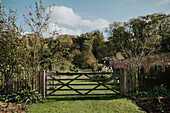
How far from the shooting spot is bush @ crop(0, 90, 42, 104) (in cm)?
583

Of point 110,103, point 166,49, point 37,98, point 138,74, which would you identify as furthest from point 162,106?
point 166,49

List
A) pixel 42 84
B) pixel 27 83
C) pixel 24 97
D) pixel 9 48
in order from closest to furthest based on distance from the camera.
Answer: pixel 24 97 → pixel 9 48 → pixel 42 84 → pixel 27 83

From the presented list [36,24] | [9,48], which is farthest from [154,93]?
[9,48]

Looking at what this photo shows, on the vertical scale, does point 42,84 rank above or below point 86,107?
above

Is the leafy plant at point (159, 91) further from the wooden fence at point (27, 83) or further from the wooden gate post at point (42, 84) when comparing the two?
the wooden gate post at point (42, 84)

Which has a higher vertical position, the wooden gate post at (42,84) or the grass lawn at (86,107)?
the wooden gate post at (42,84)

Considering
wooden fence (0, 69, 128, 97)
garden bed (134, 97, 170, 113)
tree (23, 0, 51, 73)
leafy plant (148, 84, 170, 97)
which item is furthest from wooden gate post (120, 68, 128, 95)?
tree (23, 0, 51, 73)

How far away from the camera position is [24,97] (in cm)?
591

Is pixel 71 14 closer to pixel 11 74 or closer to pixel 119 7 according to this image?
pixel 119 7

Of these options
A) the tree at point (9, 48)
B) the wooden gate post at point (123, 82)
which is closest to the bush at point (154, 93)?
the wooden gate post at point (123, 82)

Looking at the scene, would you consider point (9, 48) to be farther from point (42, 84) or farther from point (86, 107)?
point (86, 107)

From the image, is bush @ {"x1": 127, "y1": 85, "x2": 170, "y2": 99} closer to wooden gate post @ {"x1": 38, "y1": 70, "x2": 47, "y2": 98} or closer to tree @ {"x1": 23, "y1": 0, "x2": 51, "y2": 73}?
wooden gate post @ {"x1": 38, "y1": 70, "x2": 47, "y2": 98}

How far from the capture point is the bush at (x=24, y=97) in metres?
5.83

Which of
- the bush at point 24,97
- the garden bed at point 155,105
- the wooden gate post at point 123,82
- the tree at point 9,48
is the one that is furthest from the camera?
the wooden gate post at point 123,82
